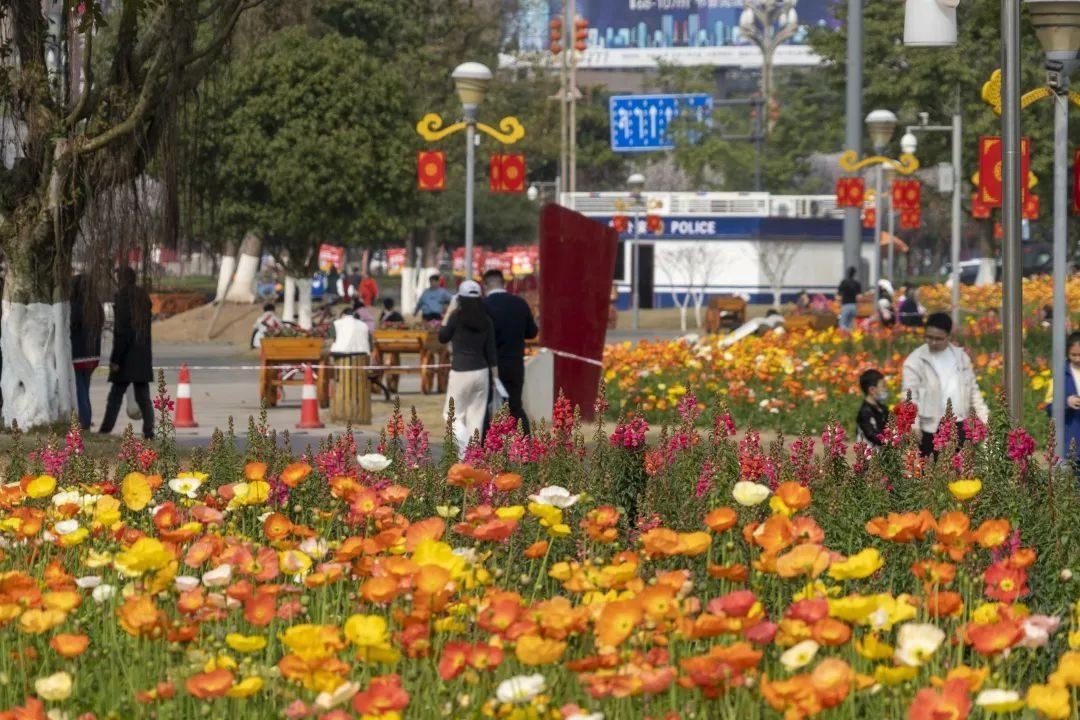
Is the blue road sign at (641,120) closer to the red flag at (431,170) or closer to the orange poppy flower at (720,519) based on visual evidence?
the red flag at (431,170)

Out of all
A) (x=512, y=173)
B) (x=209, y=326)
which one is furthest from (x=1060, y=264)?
(x=209, y=326)

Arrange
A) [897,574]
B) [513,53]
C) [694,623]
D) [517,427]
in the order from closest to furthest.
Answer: [694,623] < [897,574] < [517,427] < [513,53]

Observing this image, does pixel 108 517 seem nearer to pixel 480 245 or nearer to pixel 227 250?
pixel 227 250

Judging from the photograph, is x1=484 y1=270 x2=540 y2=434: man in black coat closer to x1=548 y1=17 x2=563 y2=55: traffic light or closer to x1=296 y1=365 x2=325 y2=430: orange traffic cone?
x1=296 y1=365 x2=325 y2=430: orange traffic cone

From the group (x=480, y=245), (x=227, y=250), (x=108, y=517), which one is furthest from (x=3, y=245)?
(x=480, y=245)

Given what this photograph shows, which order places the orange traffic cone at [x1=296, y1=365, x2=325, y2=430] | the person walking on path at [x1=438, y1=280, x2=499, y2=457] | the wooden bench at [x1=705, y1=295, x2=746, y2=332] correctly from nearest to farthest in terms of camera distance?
the person walking on path at [x1=438, y1=280, x2=499, y2=457] < the orange traffic cone at [x1=296, y1=365, x2=325, y2=430] < the wooden bench at [x1=705, y1=295, x2=746, y2=332]

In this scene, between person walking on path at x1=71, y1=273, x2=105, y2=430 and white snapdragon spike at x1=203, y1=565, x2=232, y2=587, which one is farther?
person walking on path at x1=71, y1=273, x2=105, y2=430

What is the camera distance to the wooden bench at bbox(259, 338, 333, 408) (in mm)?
24906

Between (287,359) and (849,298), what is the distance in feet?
44.3

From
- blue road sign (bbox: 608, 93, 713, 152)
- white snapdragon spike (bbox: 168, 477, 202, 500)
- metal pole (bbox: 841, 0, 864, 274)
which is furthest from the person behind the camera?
blue road sign (bbox: 608, 93, 713, 152)

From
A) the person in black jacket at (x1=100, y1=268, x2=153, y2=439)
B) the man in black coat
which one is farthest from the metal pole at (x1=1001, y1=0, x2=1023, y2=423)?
the person in black jacket at (x1=100, y1=268, x2=153, y2=439)

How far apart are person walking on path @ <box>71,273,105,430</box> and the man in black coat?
294 centimetres

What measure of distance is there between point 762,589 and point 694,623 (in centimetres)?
179

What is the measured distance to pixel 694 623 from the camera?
17.5 ft
